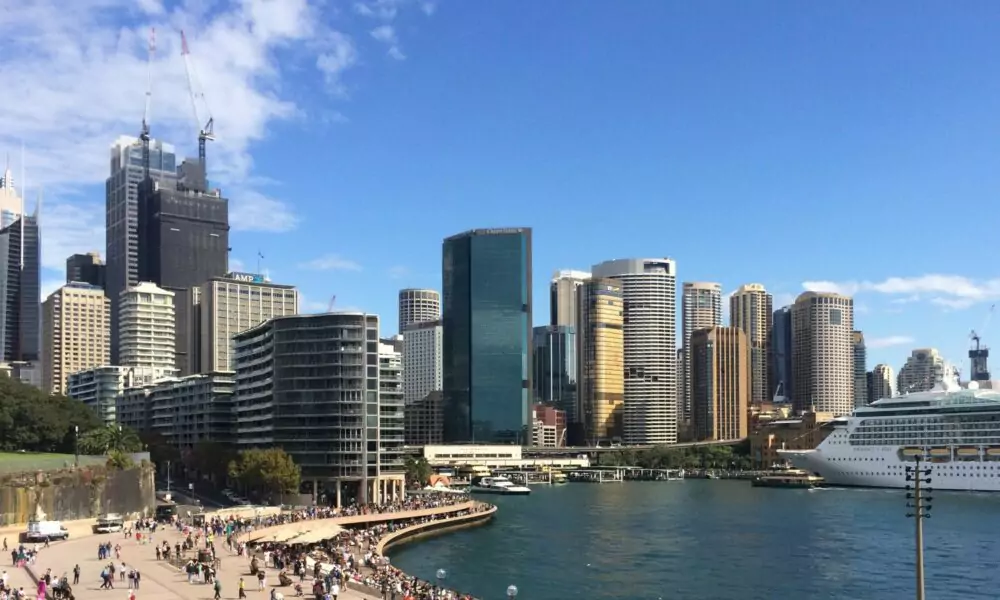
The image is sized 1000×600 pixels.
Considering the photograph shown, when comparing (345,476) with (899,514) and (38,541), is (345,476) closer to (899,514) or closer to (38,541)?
(38,541)

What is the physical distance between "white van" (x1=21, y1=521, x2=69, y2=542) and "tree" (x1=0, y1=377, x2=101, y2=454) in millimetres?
60389

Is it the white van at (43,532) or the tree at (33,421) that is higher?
the tree at (33,421)

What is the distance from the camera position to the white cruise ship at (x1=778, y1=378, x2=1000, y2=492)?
163875 millimetres

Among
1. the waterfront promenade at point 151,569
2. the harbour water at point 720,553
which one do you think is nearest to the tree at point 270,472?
the harbour water at point 720,553

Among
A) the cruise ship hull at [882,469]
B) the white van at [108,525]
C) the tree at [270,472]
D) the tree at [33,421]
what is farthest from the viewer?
the cruise ship hull at [882,469]

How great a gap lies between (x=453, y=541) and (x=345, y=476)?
2901 cm

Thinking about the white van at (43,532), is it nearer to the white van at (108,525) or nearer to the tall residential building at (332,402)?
the white van at (108,525)

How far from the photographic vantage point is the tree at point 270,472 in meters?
115

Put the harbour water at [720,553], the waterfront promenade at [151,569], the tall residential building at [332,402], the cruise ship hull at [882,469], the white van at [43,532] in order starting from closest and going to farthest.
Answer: the waterfront promenade at [151,569], the harbour water at [720,553], the white van at [43,532], the tall residential building at [332,402], the cruise ship hull at [882,469]

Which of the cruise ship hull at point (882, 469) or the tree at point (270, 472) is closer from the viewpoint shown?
the tree at point (270, 472)

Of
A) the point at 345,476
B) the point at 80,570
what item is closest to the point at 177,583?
the point at 80,570

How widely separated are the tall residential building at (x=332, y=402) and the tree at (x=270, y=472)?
780 centimetres

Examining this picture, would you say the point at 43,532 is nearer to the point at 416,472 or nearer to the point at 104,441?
the point at 104,441

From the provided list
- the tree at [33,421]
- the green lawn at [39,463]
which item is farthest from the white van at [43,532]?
the tree at [33,421]
